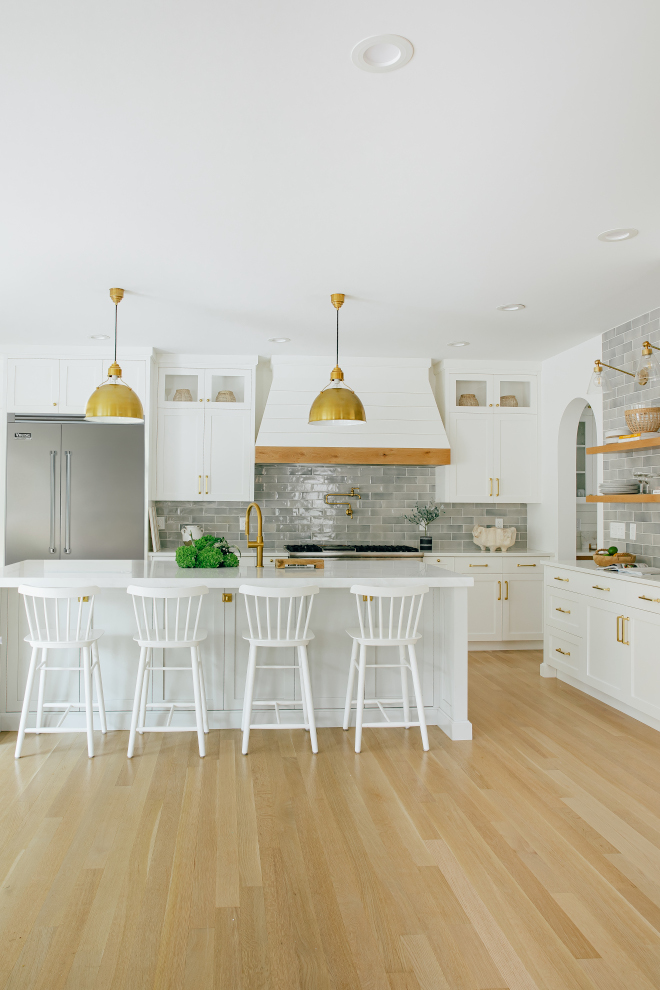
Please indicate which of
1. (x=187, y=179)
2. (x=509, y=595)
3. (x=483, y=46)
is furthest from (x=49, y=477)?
(x=483, y=46)

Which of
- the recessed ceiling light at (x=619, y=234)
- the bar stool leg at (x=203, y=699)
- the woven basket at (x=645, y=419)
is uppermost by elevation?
the recessed ceiling light at (x=619, y=234)

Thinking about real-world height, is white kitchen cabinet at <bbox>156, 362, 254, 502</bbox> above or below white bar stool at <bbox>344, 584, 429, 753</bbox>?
above

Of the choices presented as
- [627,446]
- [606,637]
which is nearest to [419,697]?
[606,637]

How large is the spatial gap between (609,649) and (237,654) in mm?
2403

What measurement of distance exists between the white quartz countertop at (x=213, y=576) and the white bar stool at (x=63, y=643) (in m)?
0.12

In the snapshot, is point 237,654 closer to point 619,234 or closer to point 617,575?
point 617,575

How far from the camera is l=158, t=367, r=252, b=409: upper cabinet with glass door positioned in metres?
6.30

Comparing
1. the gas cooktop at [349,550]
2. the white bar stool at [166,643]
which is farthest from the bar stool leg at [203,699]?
the gas cooktop at [349,550]

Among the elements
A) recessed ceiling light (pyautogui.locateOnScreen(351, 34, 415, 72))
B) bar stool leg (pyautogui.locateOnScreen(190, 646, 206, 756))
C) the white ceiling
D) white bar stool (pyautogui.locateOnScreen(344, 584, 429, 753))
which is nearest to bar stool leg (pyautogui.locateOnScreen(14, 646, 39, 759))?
bar stool leg (pyautogui.locateOnScreen(190, 646, 206, 756))

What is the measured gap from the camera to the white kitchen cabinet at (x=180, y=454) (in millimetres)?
6254

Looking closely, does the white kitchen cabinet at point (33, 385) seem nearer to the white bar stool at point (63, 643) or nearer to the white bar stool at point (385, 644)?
the white bar stool at point (63, 643)

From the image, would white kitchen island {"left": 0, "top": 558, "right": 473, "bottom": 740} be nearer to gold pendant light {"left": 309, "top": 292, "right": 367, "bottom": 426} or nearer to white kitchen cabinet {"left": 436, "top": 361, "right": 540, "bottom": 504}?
gold pendant light {"left": 309, "top": 292, "right": 367, "bottom": 426}

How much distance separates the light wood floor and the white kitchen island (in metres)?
0.23

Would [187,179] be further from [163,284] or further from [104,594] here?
[104,594]
